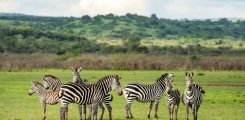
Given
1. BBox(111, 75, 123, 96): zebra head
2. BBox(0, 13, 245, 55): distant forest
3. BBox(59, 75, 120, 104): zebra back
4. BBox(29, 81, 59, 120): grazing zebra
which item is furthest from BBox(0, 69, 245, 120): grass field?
BBox(0, 13, 245, 55): distant forest

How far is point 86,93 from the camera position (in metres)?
17.9

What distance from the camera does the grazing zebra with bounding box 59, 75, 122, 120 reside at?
17.6m

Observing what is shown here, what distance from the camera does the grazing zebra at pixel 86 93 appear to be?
17625 millimetres

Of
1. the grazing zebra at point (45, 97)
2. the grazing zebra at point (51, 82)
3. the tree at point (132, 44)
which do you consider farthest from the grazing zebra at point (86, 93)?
the tree at point (132, 44)

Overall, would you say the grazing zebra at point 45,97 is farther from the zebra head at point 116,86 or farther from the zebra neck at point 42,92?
the zebra head at point 116,86

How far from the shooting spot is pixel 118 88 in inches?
731

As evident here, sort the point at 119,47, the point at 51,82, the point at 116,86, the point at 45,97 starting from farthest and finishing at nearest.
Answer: the point at 119,47
the point at 51,82
the point at 45,97
the point at 116,86

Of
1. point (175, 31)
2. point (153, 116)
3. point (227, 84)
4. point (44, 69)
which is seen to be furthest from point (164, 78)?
point (175, 31)

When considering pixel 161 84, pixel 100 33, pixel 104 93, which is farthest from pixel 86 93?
pixel 100 33

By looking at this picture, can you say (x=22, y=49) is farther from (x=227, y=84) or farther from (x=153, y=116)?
(x=153, y=116)

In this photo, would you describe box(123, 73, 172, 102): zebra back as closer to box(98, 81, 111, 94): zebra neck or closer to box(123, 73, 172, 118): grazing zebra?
box(123, 73, 172, 118): grazing zebra

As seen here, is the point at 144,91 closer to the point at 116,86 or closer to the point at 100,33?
the point at 116,86

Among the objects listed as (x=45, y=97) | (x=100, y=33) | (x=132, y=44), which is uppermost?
(x=100, y=33)

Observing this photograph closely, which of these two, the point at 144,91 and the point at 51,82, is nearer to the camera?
the point at 144,91
